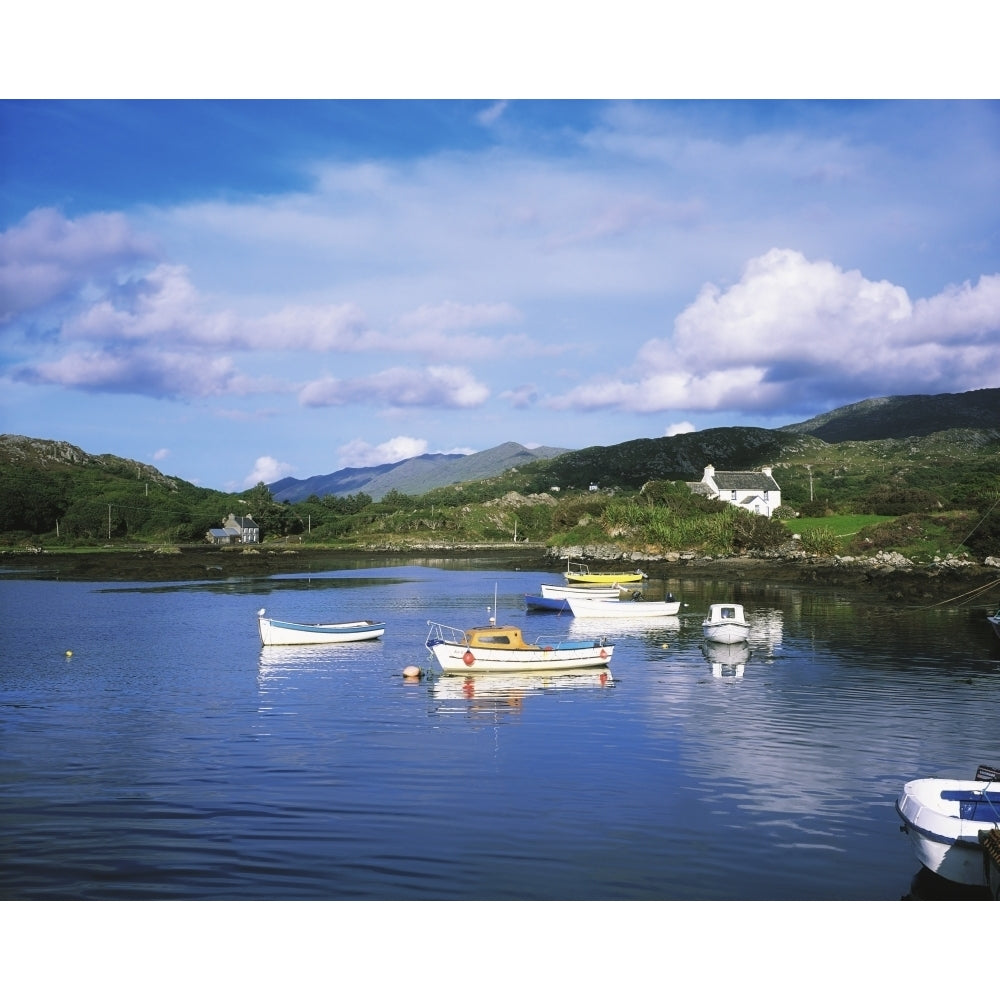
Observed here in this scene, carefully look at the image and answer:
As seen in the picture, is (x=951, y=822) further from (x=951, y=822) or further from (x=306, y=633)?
(x=306, y=633)

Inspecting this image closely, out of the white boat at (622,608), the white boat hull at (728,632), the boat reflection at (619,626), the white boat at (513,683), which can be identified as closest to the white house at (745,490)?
the white boat at (622,608)

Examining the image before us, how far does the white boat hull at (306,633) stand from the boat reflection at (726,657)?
16506 mm

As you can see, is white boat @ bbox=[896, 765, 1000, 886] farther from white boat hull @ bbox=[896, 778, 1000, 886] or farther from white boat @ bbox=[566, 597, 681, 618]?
white boat @ bbox=[566, 597, 681, 618]

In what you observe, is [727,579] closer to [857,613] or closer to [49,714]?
[857,613]

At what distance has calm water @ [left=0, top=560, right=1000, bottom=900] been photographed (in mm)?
13531

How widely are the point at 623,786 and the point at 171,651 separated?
28299 millimetres

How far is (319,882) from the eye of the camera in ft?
42.8

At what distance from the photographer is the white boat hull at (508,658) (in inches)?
1314

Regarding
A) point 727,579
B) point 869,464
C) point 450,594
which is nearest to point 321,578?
point 450,594

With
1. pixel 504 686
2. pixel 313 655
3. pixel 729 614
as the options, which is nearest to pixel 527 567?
pixel 729 614

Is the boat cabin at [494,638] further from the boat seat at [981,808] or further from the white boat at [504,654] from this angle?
the boat seat at [981,808]

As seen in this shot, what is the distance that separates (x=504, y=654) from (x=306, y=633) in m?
13.1

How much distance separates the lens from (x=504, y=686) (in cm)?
3175

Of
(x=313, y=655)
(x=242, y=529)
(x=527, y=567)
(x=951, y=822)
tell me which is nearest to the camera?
(x=951, y=822)
